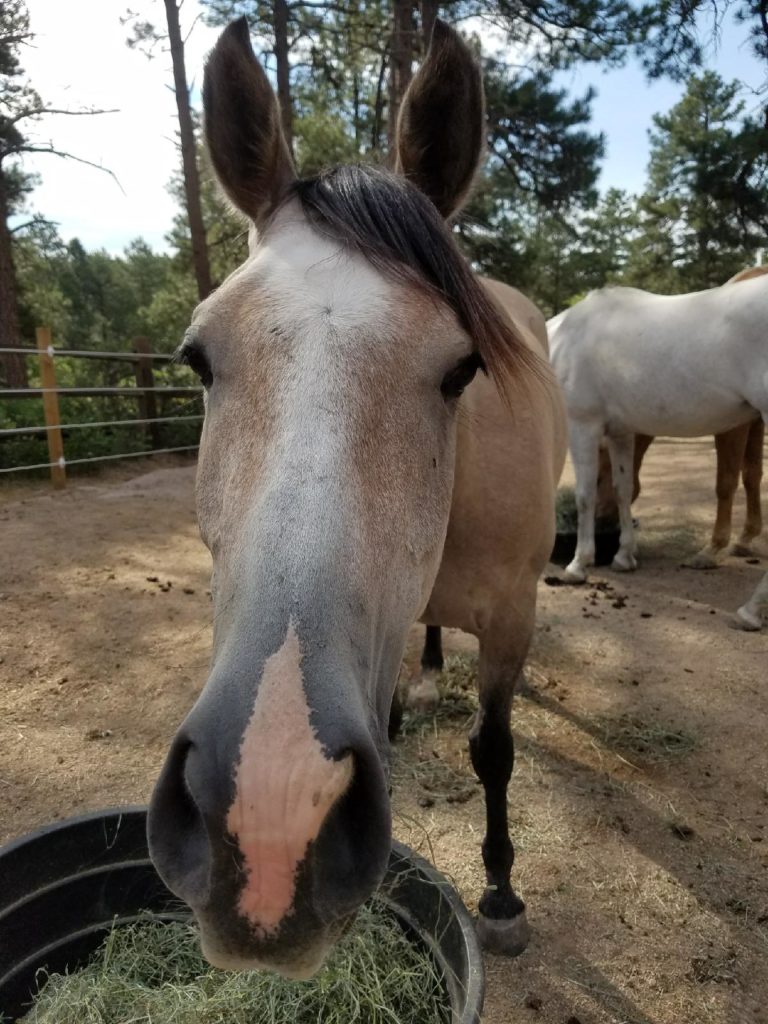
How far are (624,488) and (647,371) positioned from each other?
1.15 metres

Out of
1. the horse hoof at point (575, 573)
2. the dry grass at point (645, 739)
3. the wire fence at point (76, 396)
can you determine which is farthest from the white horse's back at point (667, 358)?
the wire fence at point (76, 396)

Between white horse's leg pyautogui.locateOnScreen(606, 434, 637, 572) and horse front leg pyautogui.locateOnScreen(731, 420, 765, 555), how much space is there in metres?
1.14

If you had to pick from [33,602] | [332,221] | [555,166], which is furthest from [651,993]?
[555,166]

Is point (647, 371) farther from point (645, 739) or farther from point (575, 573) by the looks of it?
point (645, 739)

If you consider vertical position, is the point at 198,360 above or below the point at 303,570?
above

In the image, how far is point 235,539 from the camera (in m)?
1.16

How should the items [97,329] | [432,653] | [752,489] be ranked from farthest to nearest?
[97,329] → [752,489] → [432,653]

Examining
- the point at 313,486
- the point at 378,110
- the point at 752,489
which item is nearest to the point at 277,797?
the point at 313,486

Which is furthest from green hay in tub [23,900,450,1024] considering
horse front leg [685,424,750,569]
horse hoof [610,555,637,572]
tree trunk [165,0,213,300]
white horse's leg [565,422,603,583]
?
tree trunk [165,0,213,300]

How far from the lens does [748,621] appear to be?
15.3 feet

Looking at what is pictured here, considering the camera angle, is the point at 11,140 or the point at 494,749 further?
the point at 11,140

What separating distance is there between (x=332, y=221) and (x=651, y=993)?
2404mm

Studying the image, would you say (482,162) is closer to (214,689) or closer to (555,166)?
(214,689)

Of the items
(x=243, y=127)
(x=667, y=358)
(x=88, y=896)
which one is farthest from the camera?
(x=667, y=358)
